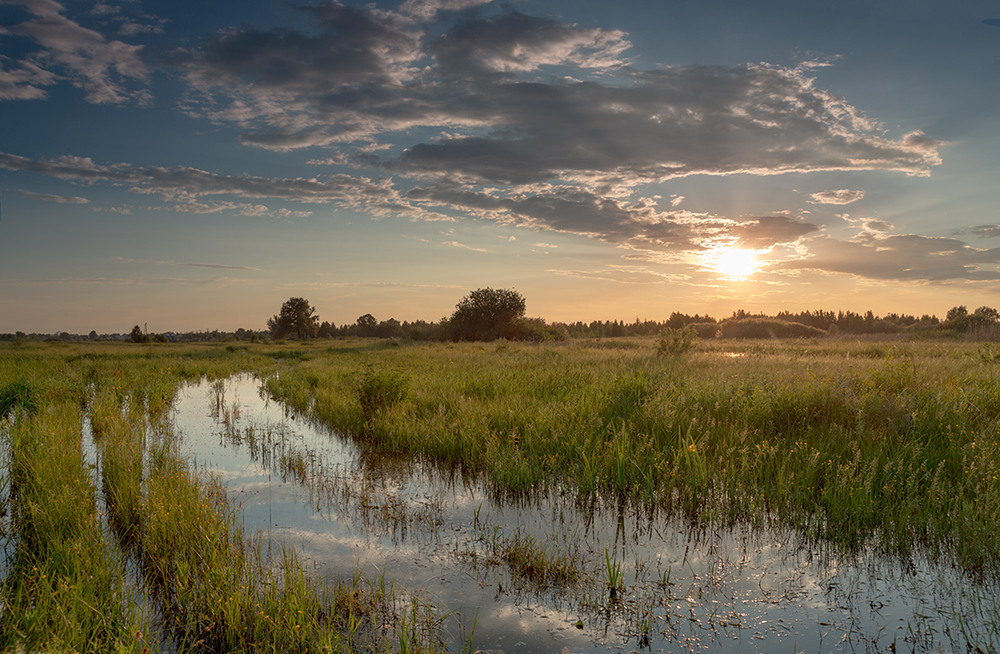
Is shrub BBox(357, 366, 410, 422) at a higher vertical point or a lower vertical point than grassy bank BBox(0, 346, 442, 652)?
higher

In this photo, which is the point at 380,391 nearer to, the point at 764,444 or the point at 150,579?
the point at 150,579

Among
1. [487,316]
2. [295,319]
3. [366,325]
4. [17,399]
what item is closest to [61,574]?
[17,399]

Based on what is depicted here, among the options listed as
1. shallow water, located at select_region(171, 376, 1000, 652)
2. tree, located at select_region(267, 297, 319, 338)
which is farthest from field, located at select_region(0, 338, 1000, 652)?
tree, located at select_region(267, 297, 319, 338)

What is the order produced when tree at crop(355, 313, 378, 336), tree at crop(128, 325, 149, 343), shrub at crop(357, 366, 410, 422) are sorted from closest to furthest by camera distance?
shrub at crop(357, 366, 410, 422) → tree at crop(128, 325, 149, 343) → tree at crop(355, 313, 378, 336)

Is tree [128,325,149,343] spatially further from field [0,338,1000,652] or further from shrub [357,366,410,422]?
shrub [357,366,410,422]

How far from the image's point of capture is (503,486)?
6535 mm

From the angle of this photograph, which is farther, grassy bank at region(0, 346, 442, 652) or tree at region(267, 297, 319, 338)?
tree at region(267, 297, 319, 338)

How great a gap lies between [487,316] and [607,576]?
5221 centimetres

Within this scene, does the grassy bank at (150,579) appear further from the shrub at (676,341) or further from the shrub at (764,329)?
the shrub at (764,329)

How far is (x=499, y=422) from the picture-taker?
898 centimetres

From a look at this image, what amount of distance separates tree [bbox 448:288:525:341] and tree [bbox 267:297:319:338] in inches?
1931

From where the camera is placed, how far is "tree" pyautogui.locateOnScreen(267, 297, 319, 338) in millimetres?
95606

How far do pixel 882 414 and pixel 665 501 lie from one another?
472 cm

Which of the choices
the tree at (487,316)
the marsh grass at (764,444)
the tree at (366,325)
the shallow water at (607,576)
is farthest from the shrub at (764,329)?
the tree at (366,325)
